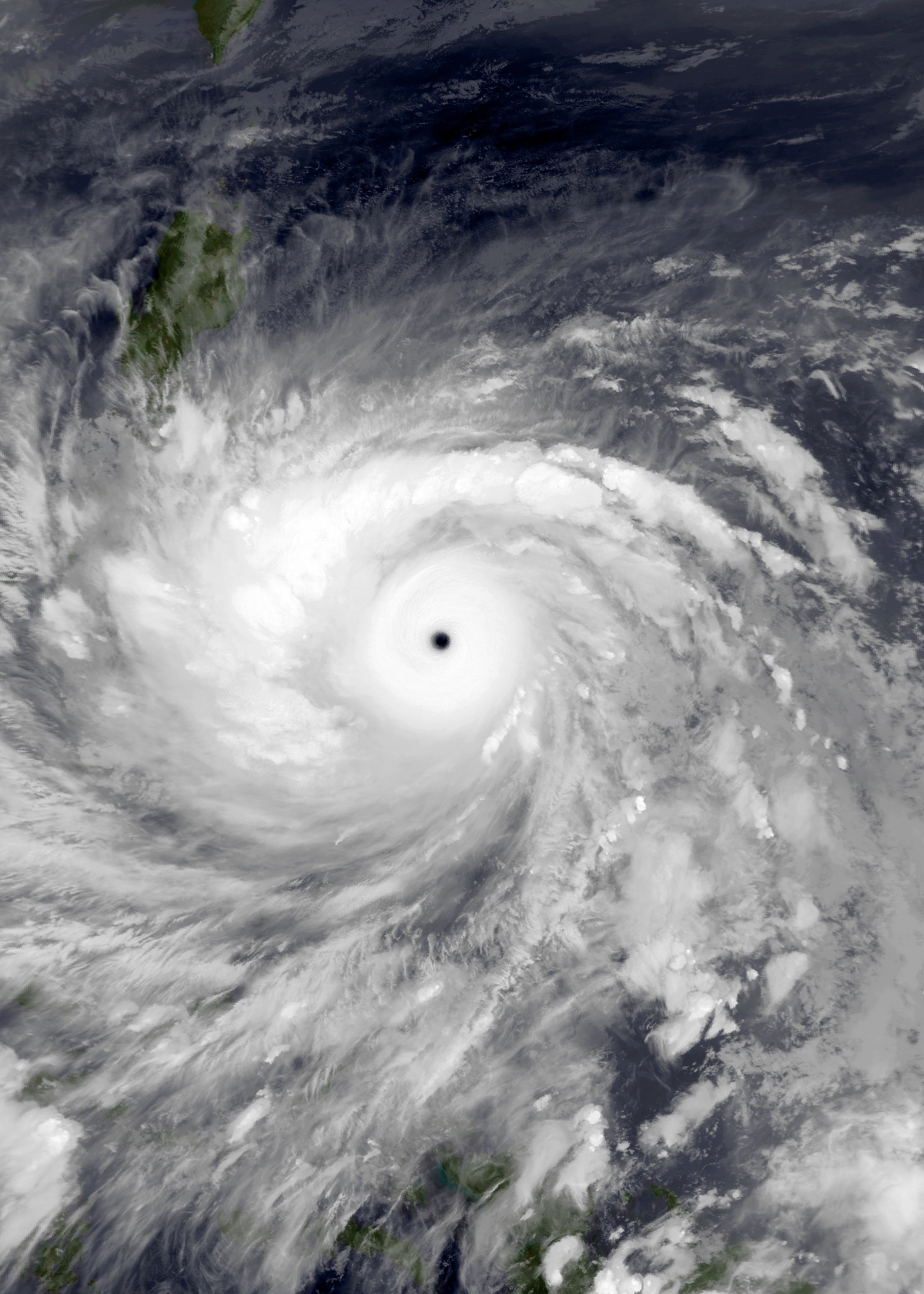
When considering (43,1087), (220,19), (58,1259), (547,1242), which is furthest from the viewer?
(220,19)

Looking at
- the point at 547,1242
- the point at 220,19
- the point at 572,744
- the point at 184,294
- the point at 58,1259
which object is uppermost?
the point at 220,19

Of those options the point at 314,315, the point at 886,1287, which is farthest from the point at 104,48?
the point at 886,1287

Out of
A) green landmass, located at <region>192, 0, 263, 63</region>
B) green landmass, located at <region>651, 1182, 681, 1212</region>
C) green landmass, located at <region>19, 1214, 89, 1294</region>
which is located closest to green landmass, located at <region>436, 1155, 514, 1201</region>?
green landmass, located at <region>651, 1182, 681, 1212</region>

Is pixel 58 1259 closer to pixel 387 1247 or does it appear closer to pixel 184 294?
pixel 387 1247

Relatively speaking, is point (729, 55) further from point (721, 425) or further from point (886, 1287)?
point (886, 1287)

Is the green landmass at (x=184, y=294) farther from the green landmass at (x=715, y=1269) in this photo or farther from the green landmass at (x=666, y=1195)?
the green landmass at (x=715, y=1269)

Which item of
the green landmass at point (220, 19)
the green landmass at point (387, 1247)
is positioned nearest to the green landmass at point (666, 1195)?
the green landmass at point (387, 1247)

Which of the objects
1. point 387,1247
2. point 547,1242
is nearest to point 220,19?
point 387,1247
